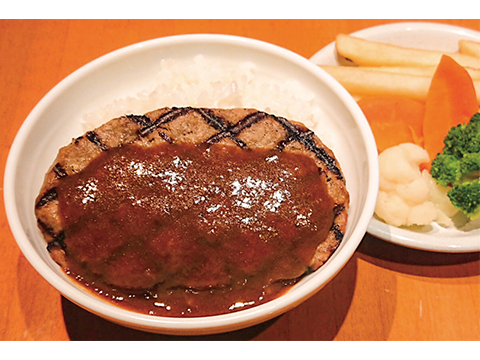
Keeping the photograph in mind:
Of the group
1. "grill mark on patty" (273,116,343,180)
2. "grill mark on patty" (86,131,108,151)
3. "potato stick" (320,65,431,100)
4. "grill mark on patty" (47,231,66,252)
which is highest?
"potato stick" (320,65,431,100)

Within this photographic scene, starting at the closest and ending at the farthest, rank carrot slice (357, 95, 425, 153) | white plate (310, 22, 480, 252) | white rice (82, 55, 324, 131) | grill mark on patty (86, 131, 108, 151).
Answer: grill mark on patty (86, 131, 108, 151)
white rice (82, 55, 324, 131)
white plate (310, 22, 480, 252)
carrot slice (357, 95, 425, 153)

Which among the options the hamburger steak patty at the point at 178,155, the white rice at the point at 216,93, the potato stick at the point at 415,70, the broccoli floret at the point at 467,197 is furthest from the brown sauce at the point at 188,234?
the potato stick at the point at 415,70

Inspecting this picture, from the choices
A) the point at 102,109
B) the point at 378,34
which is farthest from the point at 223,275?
A: the point at 378,34

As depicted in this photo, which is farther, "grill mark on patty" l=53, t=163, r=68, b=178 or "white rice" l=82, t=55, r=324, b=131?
"white rice" l=82, t=55, r=324, b=131

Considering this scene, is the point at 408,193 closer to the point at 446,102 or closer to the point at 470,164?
the point at 470,164

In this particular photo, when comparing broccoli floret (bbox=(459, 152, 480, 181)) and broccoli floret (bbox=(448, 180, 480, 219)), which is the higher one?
broccoli floret (bbox=(459, 152, 480, 181))

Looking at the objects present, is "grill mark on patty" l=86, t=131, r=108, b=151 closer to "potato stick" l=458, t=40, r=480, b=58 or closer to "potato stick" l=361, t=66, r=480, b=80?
"potato stick" l=361, t=66, r=480, b=80

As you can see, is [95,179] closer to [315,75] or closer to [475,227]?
[315,75]

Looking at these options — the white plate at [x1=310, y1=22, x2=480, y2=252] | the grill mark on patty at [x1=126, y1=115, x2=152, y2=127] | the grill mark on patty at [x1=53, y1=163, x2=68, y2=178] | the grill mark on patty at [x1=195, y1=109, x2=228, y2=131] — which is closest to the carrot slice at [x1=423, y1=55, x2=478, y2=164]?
the white plate at [x1=310, y1=22, x2=480, y2=252]
